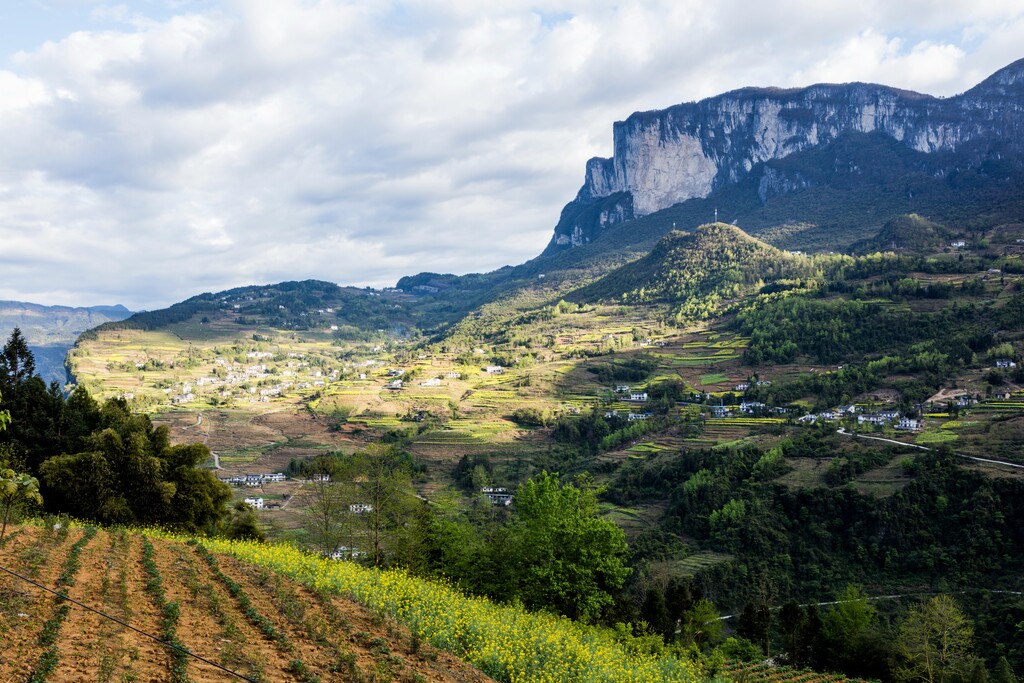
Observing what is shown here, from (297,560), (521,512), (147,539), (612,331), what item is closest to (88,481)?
(147,539)

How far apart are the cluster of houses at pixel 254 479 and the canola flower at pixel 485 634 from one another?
5938 centimetres

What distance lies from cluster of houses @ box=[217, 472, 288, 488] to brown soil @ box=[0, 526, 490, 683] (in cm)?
5965

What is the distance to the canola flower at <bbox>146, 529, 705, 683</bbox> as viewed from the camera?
12461mm

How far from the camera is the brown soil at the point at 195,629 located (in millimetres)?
9188

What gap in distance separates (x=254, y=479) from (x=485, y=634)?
67927mm

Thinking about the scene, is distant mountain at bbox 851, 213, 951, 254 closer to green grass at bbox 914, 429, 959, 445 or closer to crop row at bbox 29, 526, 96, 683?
green grass at bbox 914, 429, 959, 445

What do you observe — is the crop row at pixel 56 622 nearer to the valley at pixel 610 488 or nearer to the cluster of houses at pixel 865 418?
the valley at pixel 610 488

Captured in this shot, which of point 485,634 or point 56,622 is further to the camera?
point 485,634

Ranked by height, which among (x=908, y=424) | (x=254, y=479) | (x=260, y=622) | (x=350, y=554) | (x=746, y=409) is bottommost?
(x=254, y=479)

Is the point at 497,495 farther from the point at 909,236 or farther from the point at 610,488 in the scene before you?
the point at 909,236

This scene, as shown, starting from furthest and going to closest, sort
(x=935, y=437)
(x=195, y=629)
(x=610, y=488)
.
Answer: (x=610, y=488)
(x=935, y=437)
(x=195, y=629)

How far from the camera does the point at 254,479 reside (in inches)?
2896

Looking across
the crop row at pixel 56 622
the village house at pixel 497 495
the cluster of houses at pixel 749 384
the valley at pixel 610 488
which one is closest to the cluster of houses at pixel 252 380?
the valley at pixel 610 488

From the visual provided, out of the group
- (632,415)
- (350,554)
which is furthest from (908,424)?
(350,554)
